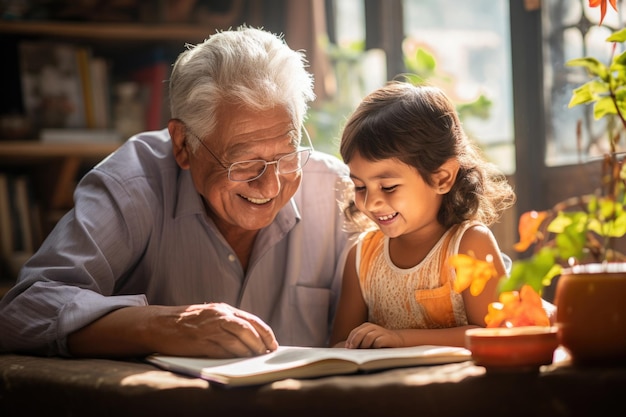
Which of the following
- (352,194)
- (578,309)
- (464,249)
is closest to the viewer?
(578,309)

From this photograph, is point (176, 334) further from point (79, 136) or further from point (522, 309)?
point (79, 136)

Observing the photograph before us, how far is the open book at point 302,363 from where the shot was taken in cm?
116

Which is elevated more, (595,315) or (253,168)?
(253,168)

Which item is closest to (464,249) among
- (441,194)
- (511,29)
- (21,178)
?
(441,194)

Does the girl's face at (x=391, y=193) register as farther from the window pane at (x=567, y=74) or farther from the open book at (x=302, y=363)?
the window pane at (x=567, y=74)

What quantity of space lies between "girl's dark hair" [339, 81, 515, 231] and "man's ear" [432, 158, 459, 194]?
0.01m

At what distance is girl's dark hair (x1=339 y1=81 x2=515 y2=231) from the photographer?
1.85 m

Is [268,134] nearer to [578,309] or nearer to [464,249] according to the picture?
[464,249]

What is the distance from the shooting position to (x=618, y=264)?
45.5 inches

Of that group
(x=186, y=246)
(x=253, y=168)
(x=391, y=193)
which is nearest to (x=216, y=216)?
(x=186, y=246)

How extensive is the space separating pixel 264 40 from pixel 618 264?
3.72 ft

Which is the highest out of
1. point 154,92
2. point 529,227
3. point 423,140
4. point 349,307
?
point 154,92

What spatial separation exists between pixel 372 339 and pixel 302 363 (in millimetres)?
434

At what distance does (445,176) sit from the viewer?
6.28 ft
